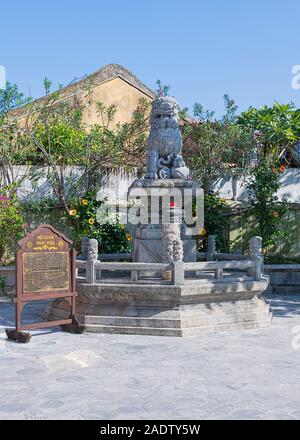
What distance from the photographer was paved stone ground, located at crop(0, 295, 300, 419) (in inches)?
195

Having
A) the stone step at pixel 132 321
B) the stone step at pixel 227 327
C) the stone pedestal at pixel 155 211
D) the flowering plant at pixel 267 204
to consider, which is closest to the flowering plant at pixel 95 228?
the flowering plant at pixel 267 204

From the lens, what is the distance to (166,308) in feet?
27.2

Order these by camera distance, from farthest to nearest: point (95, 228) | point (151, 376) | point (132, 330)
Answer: point (95, 228)
point (132, 330)
point (151, 376)

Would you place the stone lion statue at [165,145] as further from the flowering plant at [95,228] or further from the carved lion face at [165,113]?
the flowering plant at [95,228]

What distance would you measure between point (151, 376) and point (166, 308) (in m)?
2.25

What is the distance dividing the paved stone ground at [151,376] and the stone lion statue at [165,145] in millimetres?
3155

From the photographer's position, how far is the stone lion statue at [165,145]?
9.88 m

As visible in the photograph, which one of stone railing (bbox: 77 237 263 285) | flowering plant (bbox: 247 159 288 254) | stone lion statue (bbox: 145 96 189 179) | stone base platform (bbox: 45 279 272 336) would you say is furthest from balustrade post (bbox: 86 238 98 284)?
flowering plant (bbox: 247 159 288 254)

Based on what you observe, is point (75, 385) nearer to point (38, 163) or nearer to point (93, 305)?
point (93, 305)

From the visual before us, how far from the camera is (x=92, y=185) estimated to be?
14695 millimetres

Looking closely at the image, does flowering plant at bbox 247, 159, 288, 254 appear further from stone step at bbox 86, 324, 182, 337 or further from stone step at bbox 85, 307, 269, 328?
stone step at bbox 86, 324, 182, 337

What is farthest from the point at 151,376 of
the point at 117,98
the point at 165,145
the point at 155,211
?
the point at 117,98

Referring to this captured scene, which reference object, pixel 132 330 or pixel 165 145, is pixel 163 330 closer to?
pixel 132 330
